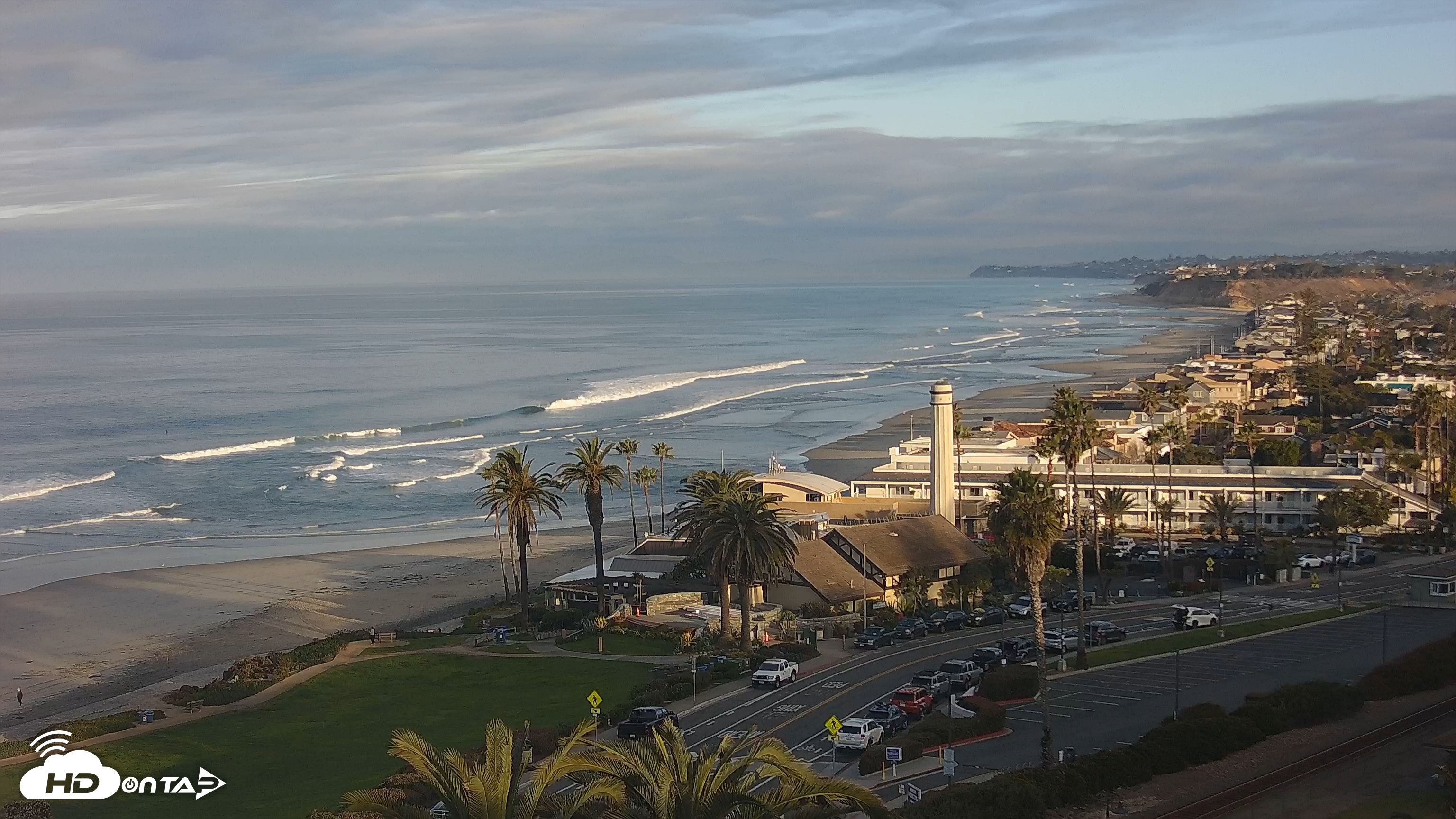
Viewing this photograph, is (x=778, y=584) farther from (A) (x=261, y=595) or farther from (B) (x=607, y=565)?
(A) (x=261, y=595)

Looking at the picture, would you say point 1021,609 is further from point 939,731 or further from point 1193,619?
point 939,731

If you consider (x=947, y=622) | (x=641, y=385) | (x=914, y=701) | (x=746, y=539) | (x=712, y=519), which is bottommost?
(x=947, y=622)

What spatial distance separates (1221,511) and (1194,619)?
59.2 ft

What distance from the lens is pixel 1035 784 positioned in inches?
1029

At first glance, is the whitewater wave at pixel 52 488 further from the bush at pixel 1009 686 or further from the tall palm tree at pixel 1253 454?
the tall palm tree at pixel 1253 454

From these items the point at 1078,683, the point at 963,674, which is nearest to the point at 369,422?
the point at 963,674

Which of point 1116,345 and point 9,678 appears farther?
point 1116,345

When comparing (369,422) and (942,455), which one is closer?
(942,455)

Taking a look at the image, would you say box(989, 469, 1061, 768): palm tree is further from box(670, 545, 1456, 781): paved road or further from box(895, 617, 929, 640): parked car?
box(895, 617, 929, 640): parked car

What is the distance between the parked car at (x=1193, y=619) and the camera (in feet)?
147

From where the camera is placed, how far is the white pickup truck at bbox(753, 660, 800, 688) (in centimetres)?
3825

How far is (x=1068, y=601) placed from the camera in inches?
→ 1966

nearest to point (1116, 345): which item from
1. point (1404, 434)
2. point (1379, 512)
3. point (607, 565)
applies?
point (1404, 434)

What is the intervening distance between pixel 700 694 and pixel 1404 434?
192 feet
